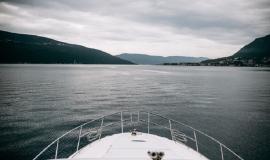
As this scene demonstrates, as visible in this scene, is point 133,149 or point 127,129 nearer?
point 133,149

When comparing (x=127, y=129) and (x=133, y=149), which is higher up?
(x=133, y=149)

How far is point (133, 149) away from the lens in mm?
9094

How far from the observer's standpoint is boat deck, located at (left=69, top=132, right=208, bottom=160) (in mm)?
8633

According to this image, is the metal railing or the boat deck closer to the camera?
the boat deck

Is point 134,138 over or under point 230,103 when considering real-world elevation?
over

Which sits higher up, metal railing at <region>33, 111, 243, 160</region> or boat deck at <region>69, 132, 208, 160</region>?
boat deck at <region>69, 132, 208, 160</region>

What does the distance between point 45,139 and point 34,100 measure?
17995mm

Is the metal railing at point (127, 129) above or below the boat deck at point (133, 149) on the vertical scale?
below

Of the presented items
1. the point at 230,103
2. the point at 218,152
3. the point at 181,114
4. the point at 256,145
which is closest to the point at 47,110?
the point at 181,114

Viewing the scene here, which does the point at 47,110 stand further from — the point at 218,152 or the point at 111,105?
the point at 218,152

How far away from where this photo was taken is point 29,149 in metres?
16.7

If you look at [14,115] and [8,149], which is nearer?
[8,149]

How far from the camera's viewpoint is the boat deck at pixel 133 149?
28.3 feet

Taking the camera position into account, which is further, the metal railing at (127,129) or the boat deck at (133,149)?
the metal railing at (127,129)
